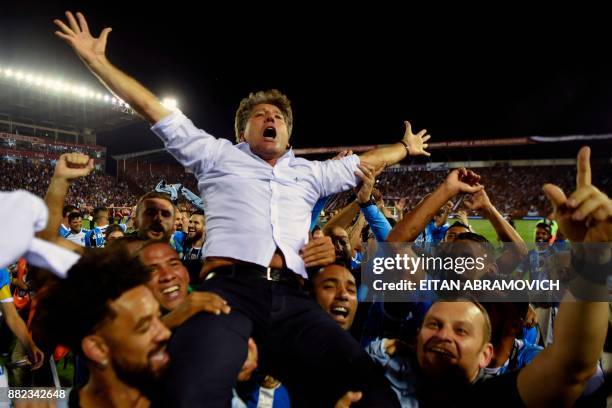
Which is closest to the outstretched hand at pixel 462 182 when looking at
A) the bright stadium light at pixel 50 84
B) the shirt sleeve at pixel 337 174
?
the shirt sleeve at pixel 337 174

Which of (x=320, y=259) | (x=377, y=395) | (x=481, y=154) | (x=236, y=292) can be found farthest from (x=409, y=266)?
(x=481, y=154)

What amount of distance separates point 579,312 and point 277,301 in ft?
3.94

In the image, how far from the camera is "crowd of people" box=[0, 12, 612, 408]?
1.61m

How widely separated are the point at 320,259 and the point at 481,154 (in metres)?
44.0

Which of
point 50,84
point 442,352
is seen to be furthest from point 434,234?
point 50,84

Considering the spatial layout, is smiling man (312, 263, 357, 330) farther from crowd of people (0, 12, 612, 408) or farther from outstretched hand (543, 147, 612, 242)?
outstretched hand (543, 147, 612, 242)

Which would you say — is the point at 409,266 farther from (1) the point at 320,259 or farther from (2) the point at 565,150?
(2) the point at 565,150

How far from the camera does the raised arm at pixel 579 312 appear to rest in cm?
139

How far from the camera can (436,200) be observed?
2475 millimetres

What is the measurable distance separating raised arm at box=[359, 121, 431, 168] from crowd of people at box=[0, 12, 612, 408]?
0.01 metres

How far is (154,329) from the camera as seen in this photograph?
1.79 m

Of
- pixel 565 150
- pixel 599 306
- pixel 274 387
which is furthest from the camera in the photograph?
pixel 565 150

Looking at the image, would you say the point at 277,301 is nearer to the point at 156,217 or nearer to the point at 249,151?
the point at 249,151

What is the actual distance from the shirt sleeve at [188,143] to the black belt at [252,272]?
0.56 m
